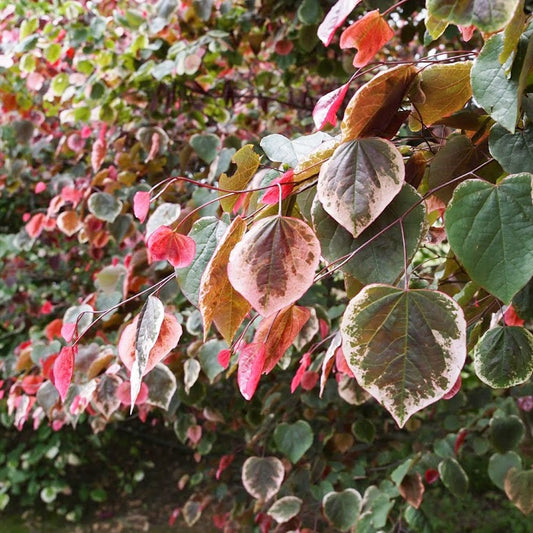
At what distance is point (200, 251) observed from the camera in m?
0.72

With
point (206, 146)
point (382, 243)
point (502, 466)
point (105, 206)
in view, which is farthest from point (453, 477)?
point (382, 243)

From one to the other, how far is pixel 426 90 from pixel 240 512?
232 cm

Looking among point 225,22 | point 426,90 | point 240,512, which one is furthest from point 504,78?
point 240,512

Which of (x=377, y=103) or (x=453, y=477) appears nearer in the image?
(x=377, y=103)

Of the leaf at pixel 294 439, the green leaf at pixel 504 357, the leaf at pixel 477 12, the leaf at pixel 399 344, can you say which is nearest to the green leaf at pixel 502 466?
the leaf at pixel 294 439

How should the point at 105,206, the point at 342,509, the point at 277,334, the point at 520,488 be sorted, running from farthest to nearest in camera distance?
1. the point at 105,206
2. the point at 342,509
3. the point at 520,488
4. the point at 277,334

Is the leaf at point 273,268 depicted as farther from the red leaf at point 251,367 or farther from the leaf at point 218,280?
the red leaf at point 251,367

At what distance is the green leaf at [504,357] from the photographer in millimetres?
728

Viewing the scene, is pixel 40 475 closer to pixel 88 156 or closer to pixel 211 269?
pixel 88 156

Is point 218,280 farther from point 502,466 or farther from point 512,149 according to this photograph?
point 502,466

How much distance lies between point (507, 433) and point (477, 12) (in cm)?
150

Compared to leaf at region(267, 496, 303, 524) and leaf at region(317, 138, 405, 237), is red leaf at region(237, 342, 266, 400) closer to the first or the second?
leaf at region(317, 138, 405, 237)

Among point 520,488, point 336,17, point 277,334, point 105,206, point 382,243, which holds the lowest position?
point 520,488

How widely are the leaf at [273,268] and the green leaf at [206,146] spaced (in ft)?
4.76
